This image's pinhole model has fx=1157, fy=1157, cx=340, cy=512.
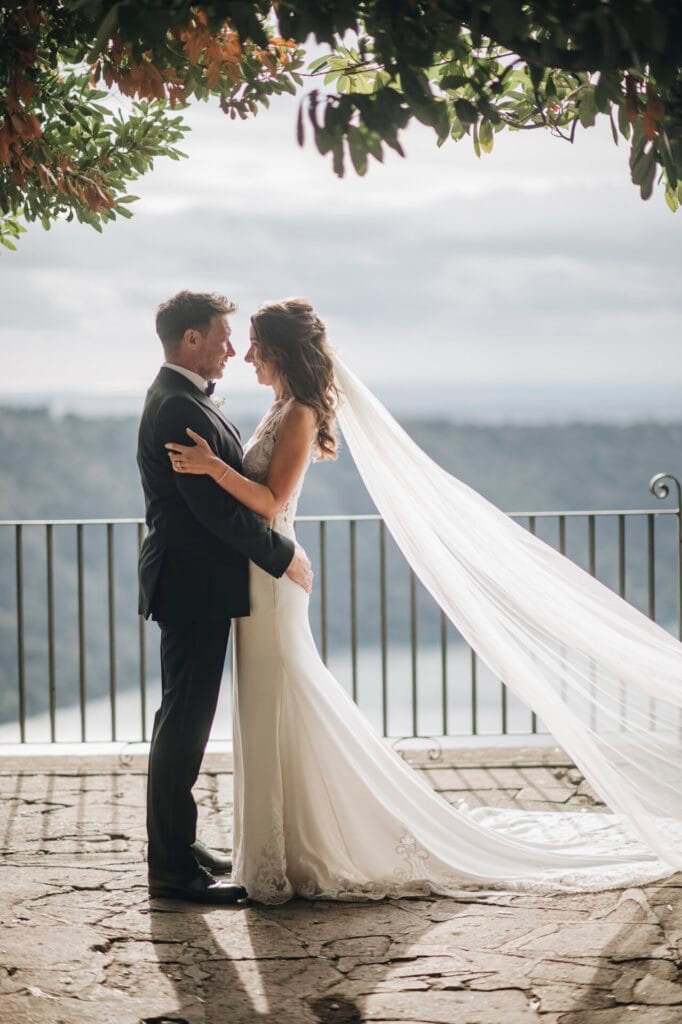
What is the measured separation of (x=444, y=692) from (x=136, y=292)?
111 ft

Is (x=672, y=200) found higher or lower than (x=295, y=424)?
higher

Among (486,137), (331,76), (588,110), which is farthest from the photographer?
(331,76)

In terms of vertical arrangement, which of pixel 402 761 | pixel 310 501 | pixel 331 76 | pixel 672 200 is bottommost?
pixel 310 501

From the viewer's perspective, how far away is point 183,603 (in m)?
3.70

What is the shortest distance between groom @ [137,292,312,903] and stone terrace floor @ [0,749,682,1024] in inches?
8.1

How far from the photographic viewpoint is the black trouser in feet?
12.1

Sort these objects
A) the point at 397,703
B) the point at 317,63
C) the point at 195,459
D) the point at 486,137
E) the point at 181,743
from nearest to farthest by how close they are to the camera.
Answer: the point at 486,137 < the point at 317,63 < the point at 195,459 < the point at 181,743 < the point at 397,703

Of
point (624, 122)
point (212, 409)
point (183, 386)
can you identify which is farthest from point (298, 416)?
point (624, 122)

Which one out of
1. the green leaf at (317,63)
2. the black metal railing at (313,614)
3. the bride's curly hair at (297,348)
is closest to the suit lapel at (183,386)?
the bride's curly hair at (297,348)

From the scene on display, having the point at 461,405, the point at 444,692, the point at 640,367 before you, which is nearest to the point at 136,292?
the point at 461,405

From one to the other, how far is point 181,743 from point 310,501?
3614 cm

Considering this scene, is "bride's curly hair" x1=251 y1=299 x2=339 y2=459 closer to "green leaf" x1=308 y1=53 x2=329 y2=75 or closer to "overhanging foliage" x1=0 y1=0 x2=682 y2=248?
"overhanging foliage" x1=0 y1=0 x2=682 y2=248

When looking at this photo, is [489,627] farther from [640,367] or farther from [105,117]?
[640,367]

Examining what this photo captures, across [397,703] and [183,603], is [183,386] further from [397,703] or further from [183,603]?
[397,703]
